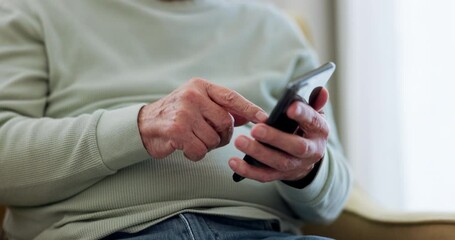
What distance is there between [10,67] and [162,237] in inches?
14.2

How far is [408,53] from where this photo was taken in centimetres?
167

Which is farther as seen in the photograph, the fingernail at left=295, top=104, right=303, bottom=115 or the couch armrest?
the couch armrest

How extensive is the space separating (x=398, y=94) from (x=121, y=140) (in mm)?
1020

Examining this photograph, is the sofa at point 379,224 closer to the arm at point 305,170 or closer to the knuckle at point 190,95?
the arm at point 305,170

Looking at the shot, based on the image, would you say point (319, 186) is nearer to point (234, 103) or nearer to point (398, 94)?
point (234, 103)

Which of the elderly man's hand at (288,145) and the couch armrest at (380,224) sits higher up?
the elderly man's hand at (288,145)

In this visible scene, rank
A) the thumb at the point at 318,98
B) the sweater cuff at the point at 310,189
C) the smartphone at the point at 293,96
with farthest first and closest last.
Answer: the sweater cuff at the point at 310,189
the thumb at the point at 318,98
the smartphone at the point at 293,96

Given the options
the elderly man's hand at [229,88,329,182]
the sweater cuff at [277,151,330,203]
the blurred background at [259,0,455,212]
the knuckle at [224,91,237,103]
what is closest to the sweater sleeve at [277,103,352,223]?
the sweater cuff at [277,151,330,203]

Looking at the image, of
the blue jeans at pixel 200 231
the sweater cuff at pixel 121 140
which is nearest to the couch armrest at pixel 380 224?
the blue jeans at pixel 200 231

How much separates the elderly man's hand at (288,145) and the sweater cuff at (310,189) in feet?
0.31

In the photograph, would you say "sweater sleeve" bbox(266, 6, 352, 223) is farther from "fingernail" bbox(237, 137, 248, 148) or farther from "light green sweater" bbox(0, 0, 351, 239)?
"fingernail" bbox(237, 137, 248, 148)

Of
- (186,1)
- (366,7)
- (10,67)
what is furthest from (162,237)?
(366,7)

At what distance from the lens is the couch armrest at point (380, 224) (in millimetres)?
1068

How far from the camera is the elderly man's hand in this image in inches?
30.0
